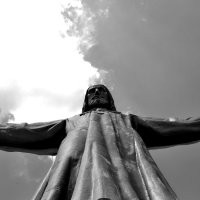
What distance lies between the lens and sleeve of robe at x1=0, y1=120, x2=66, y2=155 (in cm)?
753

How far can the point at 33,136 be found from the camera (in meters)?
7.67

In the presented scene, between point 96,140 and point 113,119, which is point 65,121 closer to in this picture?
point 113,119

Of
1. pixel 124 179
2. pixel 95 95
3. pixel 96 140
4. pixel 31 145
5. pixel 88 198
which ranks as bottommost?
pixel 88 198

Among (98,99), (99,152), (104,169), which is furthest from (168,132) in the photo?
(104,169)

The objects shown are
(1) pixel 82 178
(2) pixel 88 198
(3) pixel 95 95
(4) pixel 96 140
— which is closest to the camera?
(2) pixel 88 198

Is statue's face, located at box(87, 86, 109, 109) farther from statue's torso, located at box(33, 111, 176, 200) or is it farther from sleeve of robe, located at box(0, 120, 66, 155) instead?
statue's torso, located at box(33, 111, 176, 200)

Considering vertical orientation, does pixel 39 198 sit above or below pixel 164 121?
below

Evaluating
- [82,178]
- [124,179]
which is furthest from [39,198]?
[124,179]

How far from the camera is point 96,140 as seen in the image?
5801mm

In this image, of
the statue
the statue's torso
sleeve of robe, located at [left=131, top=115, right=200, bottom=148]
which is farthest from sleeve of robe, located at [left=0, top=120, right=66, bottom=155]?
sleeve of robe, located at [left=131, top=115, right=200, bottom=148]

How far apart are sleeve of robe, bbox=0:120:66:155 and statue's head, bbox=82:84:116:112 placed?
798mm

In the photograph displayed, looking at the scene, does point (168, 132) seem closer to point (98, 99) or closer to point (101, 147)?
point (98, 99)

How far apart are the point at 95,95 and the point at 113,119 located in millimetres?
1414

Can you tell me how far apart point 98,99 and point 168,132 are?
4.92 ft
